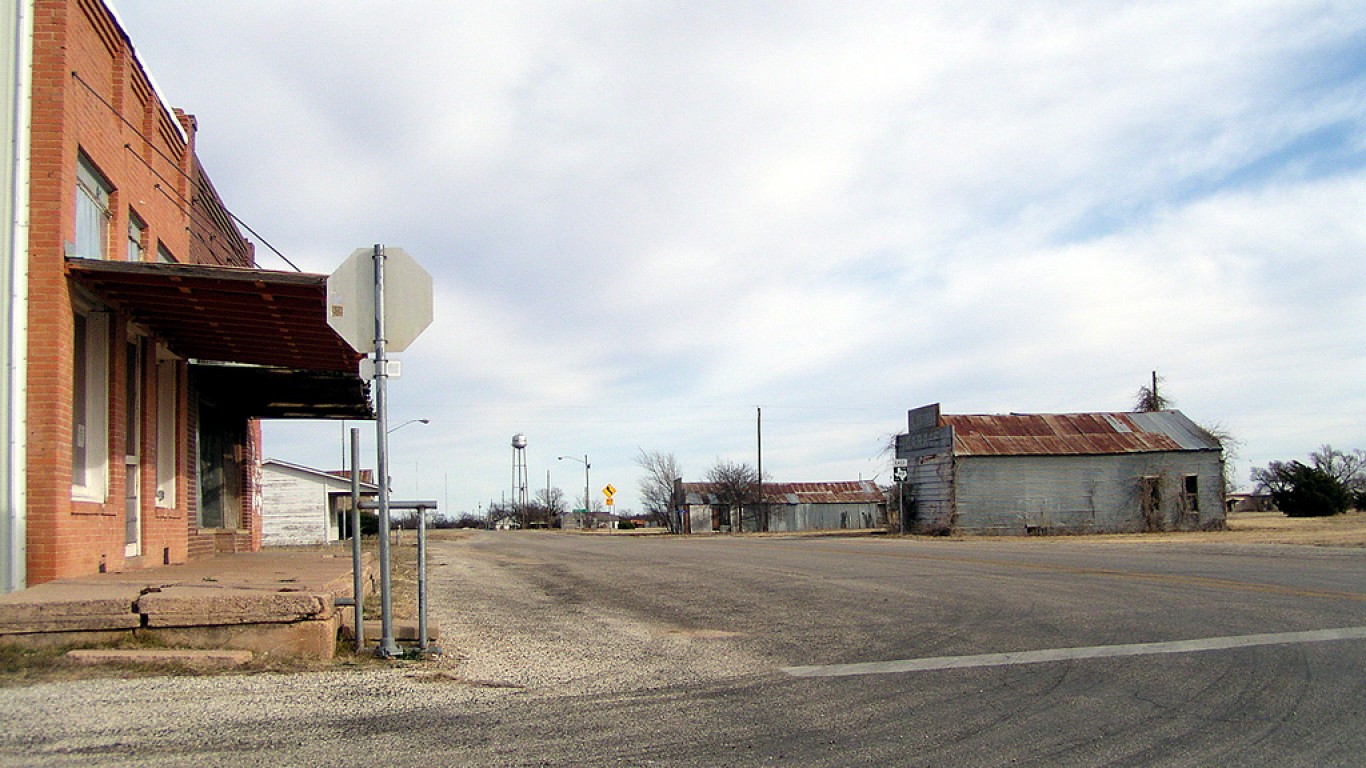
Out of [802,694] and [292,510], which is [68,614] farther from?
[292,510]

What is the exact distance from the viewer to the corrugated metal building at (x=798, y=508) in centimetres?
7644

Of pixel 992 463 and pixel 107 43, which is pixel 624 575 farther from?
pixel 992 463

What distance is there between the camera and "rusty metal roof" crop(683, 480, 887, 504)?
7819cm

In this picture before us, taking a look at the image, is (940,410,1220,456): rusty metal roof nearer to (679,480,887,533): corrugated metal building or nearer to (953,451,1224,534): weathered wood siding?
(953,451,1224,534): weathered wood siding

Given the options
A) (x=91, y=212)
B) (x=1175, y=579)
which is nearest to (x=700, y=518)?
(x=1175, y=579)

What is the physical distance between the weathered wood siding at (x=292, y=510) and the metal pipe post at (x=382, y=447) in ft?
138

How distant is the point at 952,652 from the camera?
8.06m

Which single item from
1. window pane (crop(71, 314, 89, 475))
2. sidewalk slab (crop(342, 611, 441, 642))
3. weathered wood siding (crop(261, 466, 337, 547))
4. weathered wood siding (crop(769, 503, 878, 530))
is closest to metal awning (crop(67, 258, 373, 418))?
window pane (crop(71, 314, 89, 475))

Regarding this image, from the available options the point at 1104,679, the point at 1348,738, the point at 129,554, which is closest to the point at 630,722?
the point at 1104,679

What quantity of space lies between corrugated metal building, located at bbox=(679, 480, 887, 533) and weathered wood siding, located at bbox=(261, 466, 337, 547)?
29891 mm

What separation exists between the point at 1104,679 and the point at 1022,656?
0.93 meters

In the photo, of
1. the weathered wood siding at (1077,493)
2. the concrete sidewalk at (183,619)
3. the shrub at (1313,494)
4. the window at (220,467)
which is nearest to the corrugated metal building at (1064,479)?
the weathered wood siding at (1077,493)

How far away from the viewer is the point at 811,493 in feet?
276

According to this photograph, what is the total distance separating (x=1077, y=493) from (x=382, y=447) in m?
39.2
